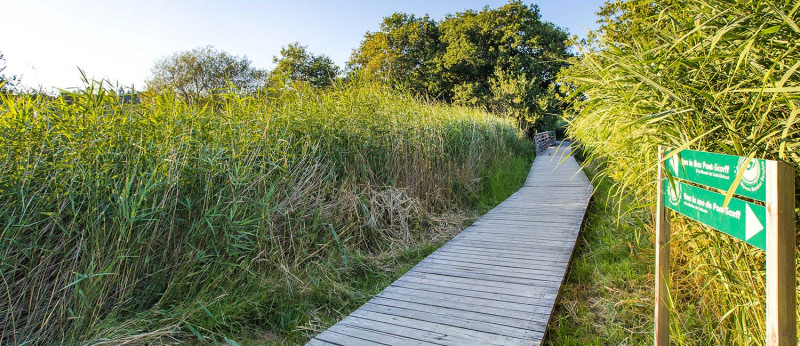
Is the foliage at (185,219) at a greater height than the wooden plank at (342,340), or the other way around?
the foliage at (185,219)

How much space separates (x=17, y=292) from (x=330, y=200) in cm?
247

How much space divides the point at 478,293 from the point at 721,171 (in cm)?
195

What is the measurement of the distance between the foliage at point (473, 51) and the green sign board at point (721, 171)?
22.5 m

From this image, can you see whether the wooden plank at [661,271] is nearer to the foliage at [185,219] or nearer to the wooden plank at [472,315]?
the wooden plank at [472,315]

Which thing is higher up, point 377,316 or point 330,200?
point 330,200

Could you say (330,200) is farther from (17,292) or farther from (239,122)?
(17,292)

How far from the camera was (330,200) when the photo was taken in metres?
4.33

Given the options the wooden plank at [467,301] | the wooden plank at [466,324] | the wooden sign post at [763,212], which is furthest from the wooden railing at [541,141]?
the wooden sign post at [763,212]

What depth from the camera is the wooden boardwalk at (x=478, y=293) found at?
257 centimetres

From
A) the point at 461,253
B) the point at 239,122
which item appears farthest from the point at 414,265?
the point at 239,122

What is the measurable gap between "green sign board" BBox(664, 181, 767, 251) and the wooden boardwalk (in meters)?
0.65

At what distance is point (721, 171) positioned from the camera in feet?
5.29

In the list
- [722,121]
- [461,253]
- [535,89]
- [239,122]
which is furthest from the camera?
[535,89]

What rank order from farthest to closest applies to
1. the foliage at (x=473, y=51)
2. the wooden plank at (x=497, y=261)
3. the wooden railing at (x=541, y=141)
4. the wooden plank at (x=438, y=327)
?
the foliage at (x=473, y=51)
the wooden railing at (x=541, y=141)
the wooden plank at (x=497, y=261)
the wooden plank at (x=438, y=327)
